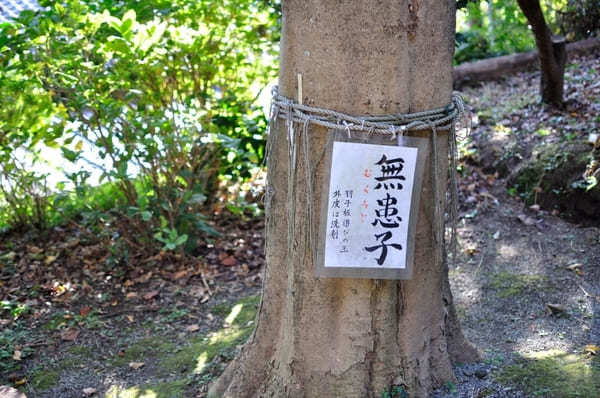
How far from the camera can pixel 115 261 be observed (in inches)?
159

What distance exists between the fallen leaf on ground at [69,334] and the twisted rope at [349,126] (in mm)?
1837

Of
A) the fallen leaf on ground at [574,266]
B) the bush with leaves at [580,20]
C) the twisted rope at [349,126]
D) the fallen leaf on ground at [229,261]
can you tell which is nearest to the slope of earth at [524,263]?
the fallen leaf on ground at [574,266]

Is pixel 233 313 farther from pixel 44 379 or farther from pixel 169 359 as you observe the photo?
pixel 44 379

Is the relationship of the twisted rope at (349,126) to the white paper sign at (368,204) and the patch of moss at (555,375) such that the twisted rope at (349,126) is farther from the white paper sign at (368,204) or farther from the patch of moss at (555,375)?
the patch of moss at (555,375)

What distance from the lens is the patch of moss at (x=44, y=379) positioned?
2.87 metres

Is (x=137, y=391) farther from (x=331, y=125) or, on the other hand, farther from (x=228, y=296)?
(x=331, y=125)

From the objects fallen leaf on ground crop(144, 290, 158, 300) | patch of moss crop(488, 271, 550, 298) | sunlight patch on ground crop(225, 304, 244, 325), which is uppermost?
patch of moss crop(488, 271, 550, 298)

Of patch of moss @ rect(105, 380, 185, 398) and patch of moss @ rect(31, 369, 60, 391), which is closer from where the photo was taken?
patch of moss @ rect(105, 380, 185, 398)

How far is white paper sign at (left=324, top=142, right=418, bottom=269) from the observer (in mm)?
1866

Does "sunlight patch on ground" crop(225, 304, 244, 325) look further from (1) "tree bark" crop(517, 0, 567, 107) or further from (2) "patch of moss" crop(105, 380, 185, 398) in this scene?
(1) "tree bark" crop(517, 0, 567, 107)

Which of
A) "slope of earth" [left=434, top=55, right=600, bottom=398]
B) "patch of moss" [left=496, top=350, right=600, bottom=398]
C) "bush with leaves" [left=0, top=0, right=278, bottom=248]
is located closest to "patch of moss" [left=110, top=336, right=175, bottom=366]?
"bush with leaves" [left=0, top=0, right=278, bottom=248]

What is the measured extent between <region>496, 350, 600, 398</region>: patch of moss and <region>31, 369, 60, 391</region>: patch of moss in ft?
6.90

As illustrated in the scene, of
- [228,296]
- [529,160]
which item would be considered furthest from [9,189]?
[529,160]

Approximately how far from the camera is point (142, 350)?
315 centimetres
